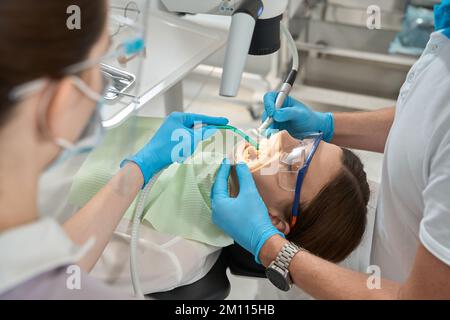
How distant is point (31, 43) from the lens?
50 centimetres

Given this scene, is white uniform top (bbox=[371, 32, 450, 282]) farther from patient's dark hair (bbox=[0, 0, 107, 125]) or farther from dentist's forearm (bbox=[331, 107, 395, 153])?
patient's dark hair (bbox=[0, 0, 107, 125])

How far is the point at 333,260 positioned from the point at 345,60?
191 centimetres

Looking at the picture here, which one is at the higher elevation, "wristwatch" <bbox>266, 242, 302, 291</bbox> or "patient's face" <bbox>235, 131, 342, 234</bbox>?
"patient's face" <bbox>235, 131, 342, 234</bbox>

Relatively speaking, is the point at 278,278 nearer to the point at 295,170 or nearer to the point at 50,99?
the point at 295,170

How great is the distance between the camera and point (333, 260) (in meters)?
1.31

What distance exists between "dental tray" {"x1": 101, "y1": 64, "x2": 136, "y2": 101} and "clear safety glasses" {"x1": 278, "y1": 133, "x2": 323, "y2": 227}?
1.61 feet

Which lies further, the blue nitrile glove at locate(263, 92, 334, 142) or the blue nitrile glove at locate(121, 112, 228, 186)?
the blue nitrile glove at locate(263, 92, 334, 142)

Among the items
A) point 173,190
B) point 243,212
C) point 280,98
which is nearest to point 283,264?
point 243,212

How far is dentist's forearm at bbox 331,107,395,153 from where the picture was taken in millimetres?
1443

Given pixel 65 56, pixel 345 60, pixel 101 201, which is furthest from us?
pixel 345 60

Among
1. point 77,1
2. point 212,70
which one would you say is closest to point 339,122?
point 212,70

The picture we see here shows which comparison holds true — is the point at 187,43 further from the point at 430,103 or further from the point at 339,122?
the point at 430,103

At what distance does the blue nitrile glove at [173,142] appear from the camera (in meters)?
1.17

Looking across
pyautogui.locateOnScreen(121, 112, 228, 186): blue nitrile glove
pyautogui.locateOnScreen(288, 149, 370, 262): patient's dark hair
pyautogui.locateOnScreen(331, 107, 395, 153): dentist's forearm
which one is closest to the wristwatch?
pyautogui.locateOnScreen(288, 149, 370, 262): patient's dark hair
